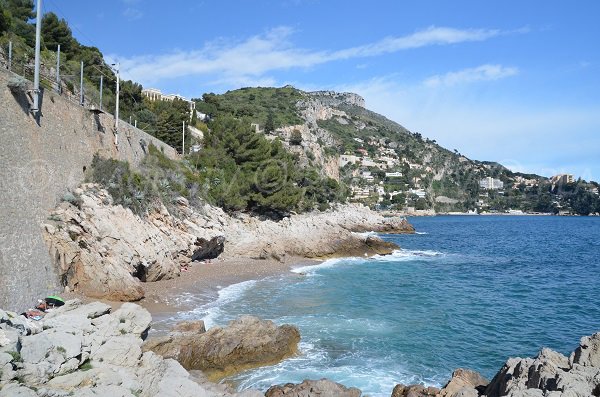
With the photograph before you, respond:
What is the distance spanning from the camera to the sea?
11.9m

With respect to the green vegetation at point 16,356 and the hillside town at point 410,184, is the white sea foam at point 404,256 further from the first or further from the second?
the hillside town at point 410,184

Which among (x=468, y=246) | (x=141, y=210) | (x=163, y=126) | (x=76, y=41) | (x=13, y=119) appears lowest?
(x=468, y=246)

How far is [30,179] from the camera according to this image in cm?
1328

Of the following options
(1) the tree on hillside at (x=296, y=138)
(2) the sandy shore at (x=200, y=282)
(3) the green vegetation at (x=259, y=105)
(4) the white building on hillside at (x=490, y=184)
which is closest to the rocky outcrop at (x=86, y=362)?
(2) the sandy shore at (x=200, y=282)

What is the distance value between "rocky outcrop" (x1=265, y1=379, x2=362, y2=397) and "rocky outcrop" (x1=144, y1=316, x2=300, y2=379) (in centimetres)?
206

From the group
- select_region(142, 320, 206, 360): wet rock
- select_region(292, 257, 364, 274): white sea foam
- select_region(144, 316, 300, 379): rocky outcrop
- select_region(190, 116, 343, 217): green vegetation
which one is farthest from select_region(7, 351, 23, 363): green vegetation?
select_region(190, 116, 343, 217): green vegetation

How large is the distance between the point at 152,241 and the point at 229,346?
29.4 feet

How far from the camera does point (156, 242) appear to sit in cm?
1938

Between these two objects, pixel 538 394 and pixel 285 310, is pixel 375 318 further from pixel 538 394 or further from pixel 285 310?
pixel 538 394

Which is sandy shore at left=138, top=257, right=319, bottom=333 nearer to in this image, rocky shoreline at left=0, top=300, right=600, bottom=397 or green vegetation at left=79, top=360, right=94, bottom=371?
rocky shoreline at left=0, top=300, right=600, bottom=397

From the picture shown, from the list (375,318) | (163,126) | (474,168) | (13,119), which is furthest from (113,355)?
(474,168)

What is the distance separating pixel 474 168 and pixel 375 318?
16722 centimetres

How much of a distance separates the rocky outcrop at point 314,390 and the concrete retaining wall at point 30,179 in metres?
6.79

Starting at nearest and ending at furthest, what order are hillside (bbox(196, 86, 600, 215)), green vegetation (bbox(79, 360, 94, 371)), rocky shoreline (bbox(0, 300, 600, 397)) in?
1. rocky shoreline (bbox(0, 300, 600, 397))
2. green vegetation (bbox(79, 360, 94, 371))
3. hillside (bbox(196, 86, 600, 215))
